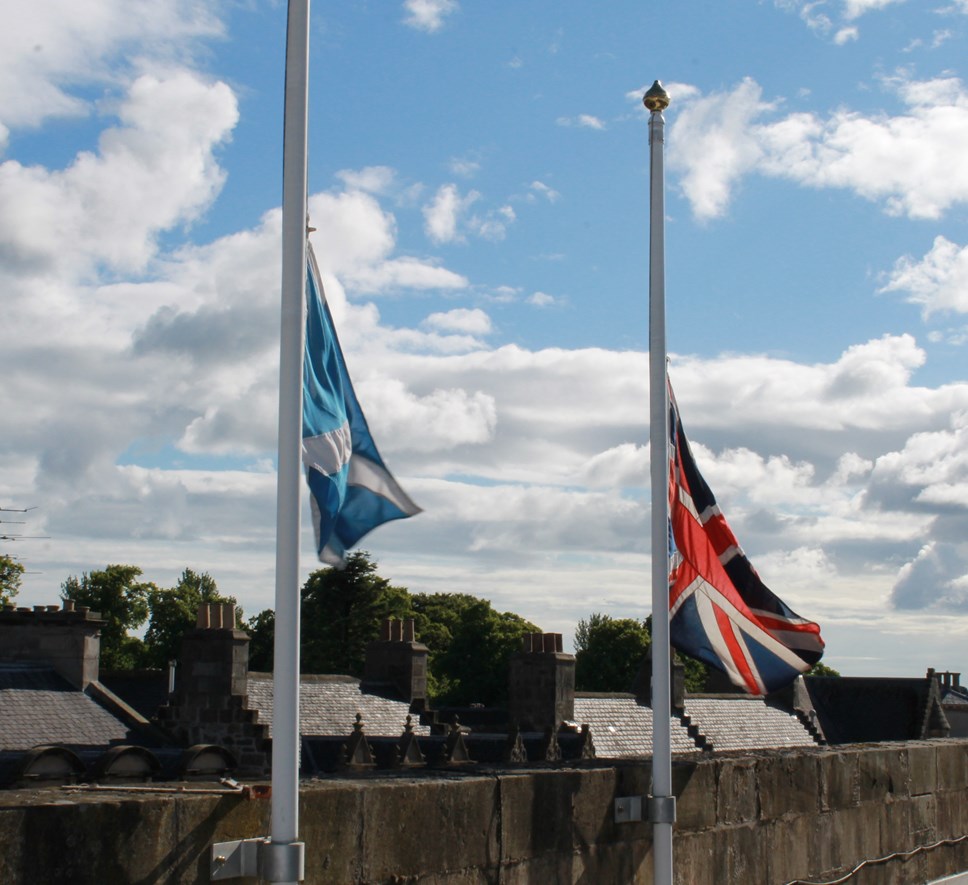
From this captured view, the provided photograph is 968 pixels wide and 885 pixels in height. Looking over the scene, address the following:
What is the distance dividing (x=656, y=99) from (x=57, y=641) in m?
26.1

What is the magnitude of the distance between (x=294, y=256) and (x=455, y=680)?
74.1m

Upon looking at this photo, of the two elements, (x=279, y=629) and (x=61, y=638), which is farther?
(x=61, y=638)

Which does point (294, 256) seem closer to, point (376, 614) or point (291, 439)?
point (291, 439)

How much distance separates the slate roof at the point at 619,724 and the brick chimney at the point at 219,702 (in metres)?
9.14

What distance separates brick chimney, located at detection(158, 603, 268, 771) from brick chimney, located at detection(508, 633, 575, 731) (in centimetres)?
742

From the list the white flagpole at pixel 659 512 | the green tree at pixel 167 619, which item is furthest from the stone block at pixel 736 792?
the green tree at pixel 167 619

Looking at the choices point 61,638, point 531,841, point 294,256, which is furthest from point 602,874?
point 61,638

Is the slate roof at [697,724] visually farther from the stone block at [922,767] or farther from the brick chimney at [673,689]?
the stone block at [922,767]

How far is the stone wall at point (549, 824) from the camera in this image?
500 centimetres

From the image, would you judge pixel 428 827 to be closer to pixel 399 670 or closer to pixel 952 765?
pixel 952 765

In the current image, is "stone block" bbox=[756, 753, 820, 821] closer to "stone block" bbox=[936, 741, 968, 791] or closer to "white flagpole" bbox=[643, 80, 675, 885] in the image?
"white flagpole" bbox=[643, 80, 675, 885]

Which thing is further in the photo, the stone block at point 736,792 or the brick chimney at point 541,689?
the brick chimney at point 541,689

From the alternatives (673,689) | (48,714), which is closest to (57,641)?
(48,714)

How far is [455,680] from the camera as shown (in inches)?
3093
